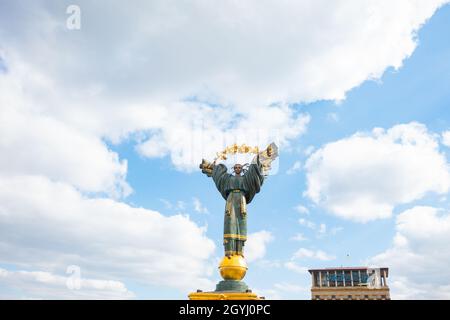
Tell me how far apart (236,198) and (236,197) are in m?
0.06

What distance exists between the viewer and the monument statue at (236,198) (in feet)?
63.1

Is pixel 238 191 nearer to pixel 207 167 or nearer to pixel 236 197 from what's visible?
pixel 236 197

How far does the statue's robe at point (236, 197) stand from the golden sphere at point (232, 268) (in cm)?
44

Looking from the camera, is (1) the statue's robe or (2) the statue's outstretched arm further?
(2) the statue's outstretched arm

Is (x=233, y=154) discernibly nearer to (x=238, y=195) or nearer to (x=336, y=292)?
(x=238, y=195)

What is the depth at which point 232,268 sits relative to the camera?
63.4ft

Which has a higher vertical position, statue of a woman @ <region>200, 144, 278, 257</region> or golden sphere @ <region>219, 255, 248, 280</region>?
statue of a woman @ <region>200, 144, 278, 257</region>

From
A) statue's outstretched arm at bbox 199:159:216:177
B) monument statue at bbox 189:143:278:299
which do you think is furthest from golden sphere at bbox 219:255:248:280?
statue's outstretched arm at bbox 199:159:216:177

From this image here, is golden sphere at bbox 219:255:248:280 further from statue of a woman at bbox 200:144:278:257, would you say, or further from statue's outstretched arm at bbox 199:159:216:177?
statue's outstretched arm at bbox 199:159:216:177

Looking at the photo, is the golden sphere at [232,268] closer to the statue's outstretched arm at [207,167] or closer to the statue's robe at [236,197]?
the statue's robe at [236,197]

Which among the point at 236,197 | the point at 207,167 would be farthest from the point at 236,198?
the point at 207,167

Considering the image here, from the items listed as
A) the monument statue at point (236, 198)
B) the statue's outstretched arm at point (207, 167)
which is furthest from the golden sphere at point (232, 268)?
the statue's outstretched arm at point (207, 167)

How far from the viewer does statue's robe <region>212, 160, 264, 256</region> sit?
20.2 m

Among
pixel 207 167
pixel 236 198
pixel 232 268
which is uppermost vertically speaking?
pixel 207 167
